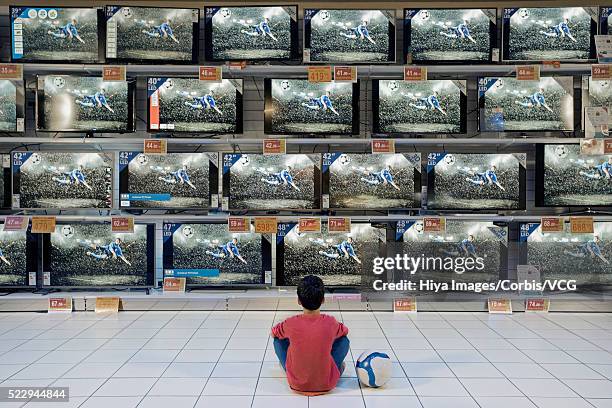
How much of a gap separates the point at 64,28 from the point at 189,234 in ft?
6.66

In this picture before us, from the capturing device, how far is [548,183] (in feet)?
15.2

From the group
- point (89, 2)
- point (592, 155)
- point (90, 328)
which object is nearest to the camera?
point (90, 328)

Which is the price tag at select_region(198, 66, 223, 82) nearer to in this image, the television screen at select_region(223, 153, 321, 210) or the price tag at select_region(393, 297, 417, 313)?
the television screen at select_region(223, 153, 321, 210)

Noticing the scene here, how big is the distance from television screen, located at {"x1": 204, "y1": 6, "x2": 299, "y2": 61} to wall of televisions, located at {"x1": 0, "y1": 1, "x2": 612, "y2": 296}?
0.04ft

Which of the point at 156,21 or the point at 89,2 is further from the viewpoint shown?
the point at 89,2

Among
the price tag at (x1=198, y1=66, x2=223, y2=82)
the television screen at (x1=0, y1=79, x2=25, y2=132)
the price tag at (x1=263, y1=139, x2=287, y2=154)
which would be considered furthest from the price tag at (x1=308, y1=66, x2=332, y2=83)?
the television screen at (x1=0, y1=79, x2=25, y2=132)

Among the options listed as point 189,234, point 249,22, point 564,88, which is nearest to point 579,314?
point 564,88

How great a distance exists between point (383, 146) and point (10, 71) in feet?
10.3

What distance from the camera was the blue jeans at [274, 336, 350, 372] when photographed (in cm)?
292

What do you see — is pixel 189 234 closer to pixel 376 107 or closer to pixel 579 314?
pixel 376 107

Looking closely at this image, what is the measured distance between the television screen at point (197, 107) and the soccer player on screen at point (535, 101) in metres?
2.41

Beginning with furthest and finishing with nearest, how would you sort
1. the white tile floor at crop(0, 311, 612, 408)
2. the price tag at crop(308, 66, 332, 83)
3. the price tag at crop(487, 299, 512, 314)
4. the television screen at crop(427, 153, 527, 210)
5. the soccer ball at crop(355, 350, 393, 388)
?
the price tag at crop(487, 299, 512, 314)
the television screen at crop(427, 153, 527, 210)
the price tag at crop(308, 66, 332, 83)
the soccer ball at crop(355, 350, 393, 388)
the white tile floor at crop(0, 311, 612, 408)

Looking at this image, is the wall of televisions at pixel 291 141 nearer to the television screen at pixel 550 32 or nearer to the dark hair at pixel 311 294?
the television screen at pixel 550 32

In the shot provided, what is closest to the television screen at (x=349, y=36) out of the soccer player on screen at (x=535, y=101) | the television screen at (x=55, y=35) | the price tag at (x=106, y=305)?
the soccer player on screen at (x=535, y=101)
